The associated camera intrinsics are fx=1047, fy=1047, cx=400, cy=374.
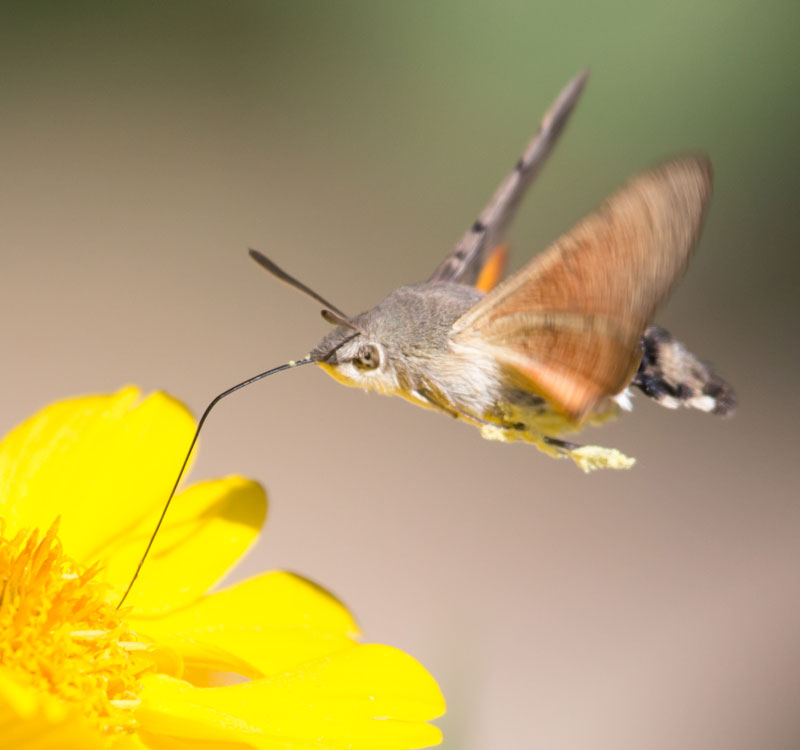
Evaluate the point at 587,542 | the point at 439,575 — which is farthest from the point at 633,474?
the point at 439,575

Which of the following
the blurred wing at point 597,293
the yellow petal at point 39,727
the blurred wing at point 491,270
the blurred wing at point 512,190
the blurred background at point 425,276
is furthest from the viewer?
the blurred background at point 425,276

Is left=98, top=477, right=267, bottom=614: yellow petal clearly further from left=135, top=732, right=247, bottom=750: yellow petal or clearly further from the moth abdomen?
the moth abdomen

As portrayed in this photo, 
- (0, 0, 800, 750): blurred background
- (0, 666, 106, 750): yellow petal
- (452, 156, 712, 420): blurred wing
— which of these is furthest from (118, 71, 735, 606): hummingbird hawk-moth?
(0, 0, 800, 750): blurred background

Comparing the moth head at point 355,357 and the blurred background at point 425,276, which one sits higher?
the blurred background at point 425,276

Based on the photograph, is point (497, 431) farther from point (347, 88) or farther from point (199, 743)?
point (347, 88)

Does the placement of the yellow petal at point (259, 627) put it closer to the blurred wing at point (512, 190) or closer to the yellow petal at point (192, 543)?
the yellow petal at point (192, 543)

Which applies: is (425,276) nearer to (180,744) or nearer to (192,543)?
(192,543)

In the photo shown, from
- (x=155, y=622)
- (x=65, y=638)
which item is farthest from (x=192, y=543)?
(x=65, y=638)

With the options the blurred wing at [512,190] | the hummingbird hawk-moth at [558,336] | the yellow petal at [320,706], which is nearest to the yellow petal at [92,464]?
the hummingbird hawk-moth at [558,336]
